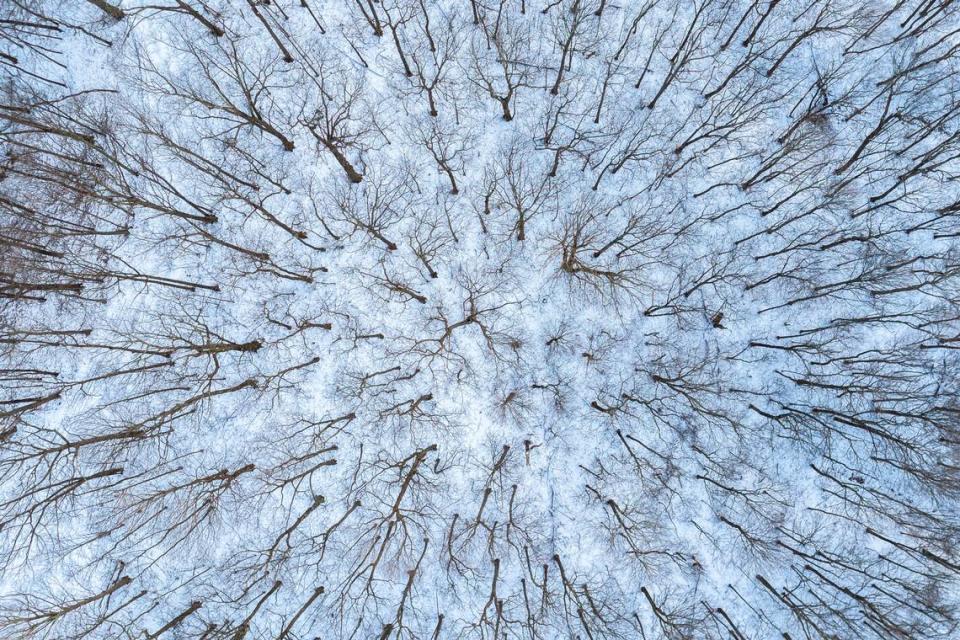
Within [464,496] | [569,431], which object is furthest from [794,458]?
[464,496]

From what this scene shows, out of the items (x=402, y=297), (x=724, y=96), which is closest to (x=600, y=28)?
(x=724, y=96)

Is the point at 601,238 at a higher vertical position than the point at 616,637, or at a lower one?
higher

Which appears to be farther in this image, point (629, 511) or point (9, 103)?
point (9, 103)

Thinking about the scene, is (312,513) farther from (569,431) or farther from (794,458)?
(794,458)

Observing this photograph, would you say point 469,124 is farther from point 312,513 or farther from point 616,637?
point 616,637

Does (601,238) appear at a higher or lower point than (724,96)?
lower

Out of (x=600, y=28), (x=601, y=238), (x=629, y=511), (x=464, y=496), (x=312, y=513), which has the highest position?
(x=600, y=28)
